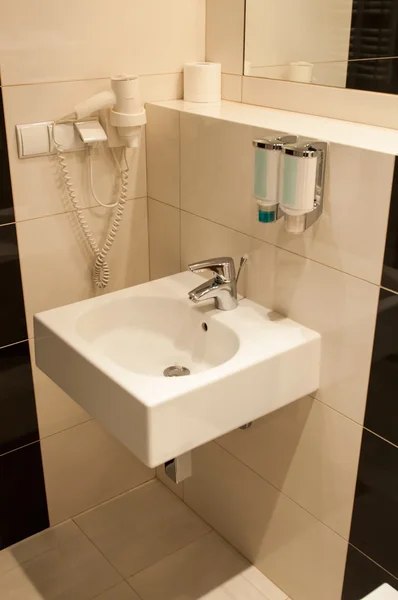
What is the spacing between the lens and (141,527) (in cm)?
213

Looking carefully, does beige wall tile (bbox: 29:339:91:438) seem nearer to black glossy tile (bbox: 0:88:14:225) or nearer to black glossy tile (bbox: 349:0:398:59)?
black glossy tile (bbox: 0:88:14:225)

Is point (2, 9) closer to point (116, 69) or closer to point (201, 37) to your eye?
point (116, 69)

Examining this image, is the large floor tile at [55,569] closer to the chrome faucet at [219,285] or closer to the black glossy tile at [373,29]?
the chrome faucet at [219,285]

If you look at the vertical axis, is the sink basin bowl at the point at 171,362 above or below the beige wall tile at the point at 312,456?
above

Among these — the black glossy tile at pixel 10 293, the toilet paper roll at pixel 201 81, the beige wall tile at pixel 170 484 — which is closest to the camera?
the black glossy tile at pixel 10 293

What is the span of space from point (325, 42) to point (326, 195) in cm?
52

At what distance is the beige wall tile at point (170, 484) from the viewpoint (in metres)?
2.23

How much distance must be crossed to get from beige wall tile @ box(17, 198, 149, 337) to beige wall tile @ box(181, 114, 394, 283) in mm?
239

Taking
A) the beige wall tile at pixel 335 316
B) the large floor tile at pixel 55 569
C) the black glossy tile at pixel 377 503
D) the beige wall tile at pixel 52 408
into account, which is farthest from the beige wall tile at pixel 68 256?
the black glossy tile at pixel 377 503

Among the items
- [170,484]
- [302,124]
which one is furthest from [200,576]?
[302,124]

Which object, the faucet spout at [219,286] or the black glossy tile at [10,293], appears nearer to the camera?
the faucet spout at [219,286]

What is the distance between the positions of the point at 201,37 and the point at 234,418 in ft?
3.70

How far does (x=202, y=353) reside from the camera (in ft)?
5.54

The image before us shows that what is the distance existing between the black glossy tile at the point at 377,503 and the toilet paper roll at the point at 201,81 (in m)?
1.00
